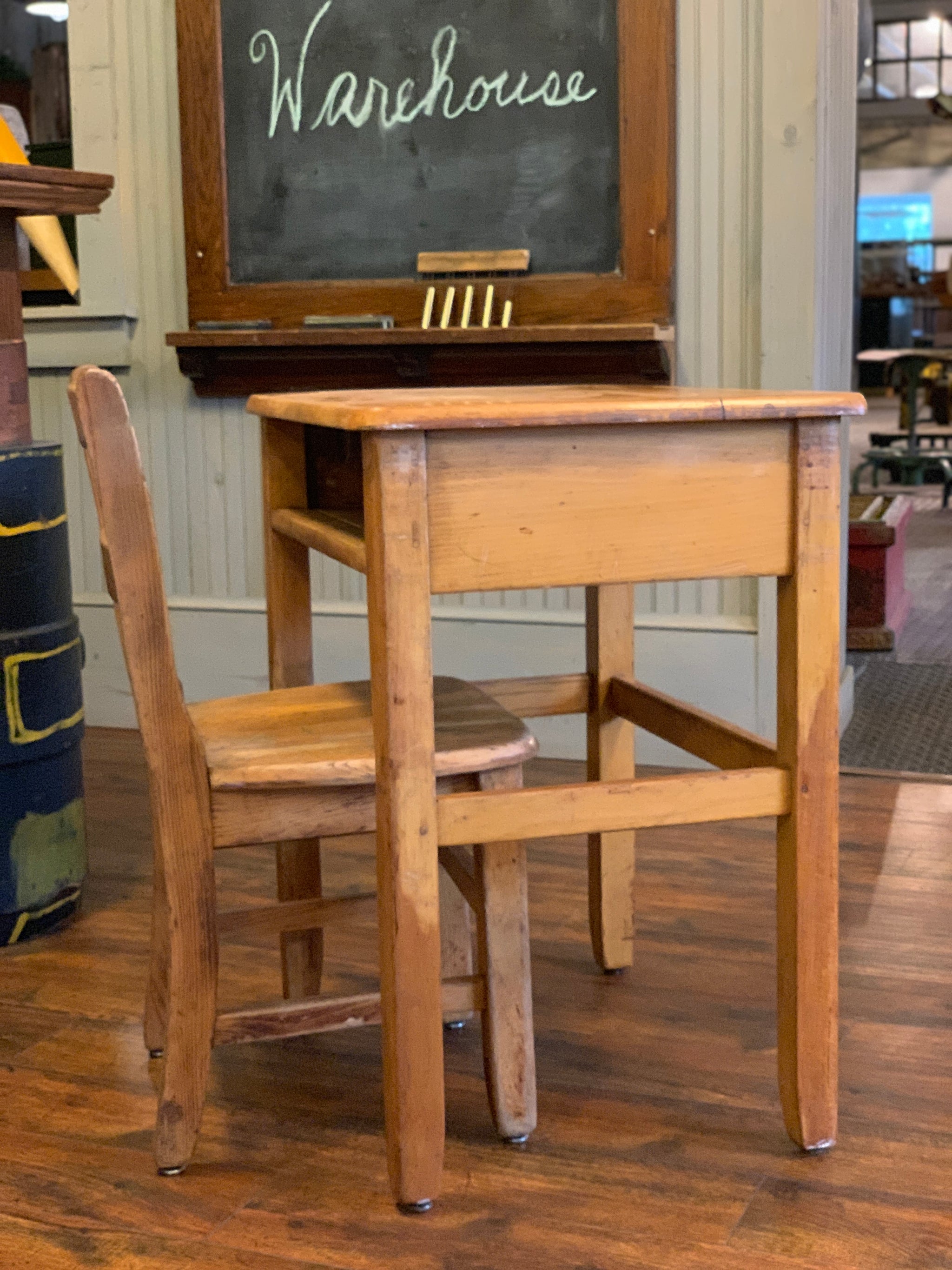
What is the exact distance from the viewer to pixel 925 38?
19.3m

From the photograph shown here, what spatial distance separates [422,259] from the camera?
123 inches

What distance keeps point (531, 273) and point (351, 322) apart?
381 millimetres

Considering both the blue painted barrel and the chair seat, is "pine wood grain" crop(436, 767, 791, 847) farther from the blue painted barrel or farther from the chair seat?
the blue painted barrel

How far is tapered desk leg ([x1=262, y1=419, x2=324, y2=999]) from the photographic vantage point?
1.97 metres

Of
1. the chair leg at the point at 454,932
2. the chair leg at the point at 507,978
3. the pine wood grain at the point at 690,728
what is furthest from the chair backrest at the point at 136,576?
the pine wood grain at the point at 690,728

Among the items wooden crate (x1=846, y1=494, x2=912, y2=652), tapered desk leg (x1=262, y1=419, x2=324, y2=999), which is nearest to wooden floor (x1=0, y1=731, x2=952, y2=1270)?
tapered desk leg (x1=262, y1=419, x2=324, y2=999)

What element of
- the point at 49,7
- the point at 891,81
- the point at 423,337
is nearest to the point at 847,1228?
the point at 423,337

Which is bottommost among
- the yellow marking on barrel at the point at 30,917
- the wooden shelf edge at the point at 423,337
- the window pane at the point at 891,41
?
the yellow marking on barrel at the point at 30,917

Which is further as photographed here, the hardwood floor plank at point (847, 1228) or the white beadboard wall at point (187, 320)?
the white beadboard wall at point (187, 320)

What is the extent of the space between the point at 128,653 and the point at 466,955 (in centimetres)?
64

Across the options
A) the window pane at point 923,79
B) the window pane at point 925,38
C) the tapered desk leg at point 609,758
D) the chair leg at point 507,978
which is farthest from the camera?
the window pane at point 923,79

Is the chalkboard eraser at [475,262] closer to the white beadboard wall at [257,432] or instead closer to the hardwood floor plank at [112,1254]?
the white beadboard wall at [257,432]

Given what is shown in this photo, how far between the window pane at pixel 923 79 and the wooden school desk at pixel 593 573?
65.2 feet

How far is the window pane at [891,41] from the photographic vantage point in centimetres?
1934
